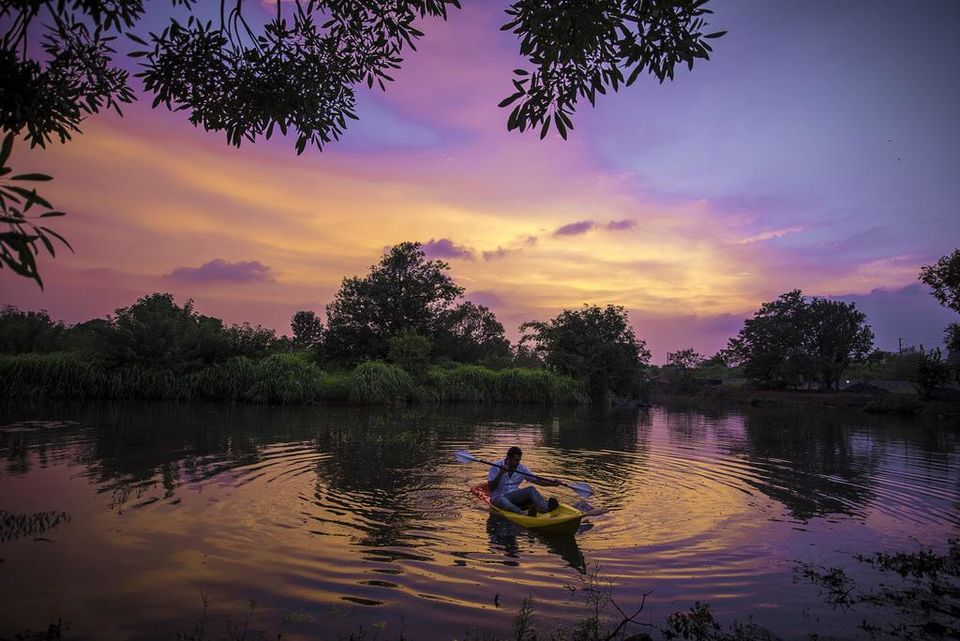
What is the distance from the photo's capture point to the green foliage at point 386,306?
41781 millimetres

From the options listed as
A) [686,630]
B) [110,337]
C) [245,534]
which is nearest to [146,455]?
[245,534]

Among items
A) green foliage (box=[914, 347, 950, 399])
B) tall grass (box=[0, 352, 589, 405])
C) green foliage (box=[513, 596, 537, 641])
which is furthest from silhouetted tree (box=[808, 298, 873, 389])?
green foliage (box=[513, 596, 537, 641])

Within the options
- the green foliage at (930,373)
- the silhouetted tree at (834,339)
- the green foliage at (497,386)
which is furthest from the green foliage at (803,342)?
the green foliage at (497,386)

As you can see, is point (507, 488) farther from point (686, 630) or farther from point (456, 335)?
point (456, 335)

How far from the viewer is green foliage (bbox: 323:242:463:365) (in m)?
41.8

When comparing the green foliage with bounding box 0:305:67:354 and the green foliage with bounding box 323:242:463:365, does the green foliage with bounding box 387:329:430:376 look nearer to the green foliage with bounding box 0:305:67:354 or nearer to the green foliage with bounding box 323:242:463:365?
the green foliage with bounding box 323:242:463:365

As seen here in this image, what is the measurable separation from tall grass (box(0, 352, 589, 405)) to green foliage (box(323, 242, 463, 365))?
21.5ft

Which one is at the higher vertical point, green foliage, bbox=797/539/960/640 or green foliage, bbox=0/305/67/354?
green foliage, bbox=0/305/67/354

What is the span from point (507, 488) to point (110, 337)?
2690 centimetres

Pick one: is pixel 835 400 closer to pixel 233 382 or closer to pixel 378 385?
pixel 378 385

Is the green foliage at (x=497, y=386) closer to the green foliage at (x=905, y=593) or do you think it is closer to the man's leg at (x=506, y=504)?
the man's leg at (x=506, y=504)

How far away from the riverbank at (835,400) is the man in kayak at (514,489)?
3864cm

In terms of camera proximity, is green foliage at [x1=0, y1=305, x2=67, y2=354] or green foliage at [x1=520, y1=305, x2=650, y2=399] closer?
green foliage at [x1=0, y1=305, x2=67, y2=354]

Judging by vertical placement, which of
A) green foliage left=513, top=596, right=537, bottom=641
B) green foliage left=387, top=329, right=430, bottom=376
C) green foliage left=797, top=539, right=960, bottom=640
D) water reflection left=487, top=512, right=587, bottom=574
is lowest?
water reflection left=487, top=512, right=587, bottom=574
